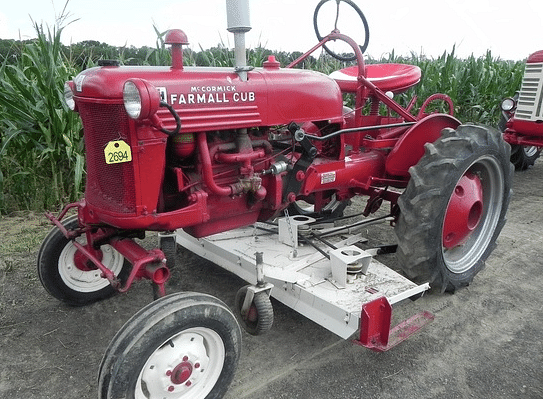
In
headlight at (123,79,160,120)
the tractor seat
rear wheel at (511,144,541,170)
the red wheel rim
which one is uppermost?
headlight at (123,79,160,120)

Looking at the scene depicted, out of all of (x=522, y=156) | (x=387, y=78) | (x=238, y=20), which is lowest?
(x=522, y=156)

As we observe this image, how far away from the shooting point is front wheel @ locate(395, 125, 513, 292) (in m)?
2.85

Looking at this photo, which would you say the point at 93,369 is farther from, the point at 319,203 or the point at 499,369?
the point at 499,369

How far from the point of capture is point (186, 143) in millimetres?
2281

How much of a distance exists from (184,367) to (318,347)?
888 millimetres

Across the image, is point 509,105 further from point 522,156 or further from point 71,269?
point 71,269

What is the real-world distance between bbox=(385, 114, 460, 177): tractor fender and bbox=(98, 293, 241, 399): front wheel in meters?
1.73

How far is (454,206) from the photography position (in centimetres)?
311

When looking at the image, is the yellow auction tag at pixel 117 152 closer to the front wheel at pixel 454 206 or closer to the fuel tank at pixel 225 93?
the fuel tank at pixel 225 93

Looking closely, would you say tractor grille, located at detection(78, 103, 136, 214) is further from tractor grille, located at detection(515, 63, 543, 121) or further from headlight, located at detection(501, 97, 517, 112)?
headlight, located at detection(501, 97, 517, 112)

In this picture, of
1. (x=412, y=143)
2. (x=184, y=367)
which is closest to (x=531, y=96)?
(x=412, y=143)

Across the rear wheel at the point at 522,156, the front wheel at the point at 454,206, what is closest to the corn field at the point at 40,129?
the front wheel at the point at 454,206

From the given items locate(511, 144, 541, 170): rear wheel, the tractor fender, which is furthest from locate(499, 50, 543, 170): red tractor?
the tractor fender

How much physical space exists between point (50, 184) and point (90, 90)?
2.79 m
